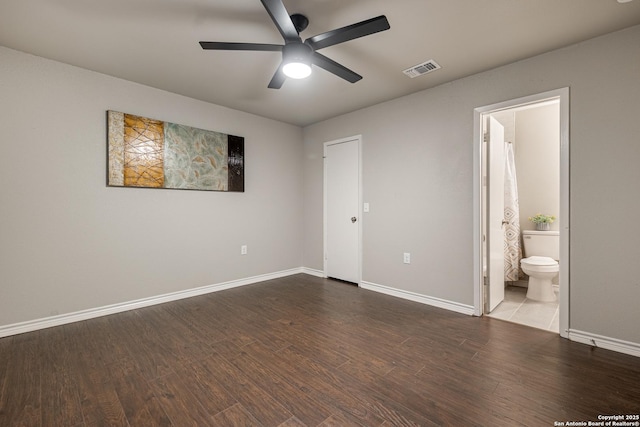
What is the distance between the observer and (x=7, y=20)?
6.65 feet

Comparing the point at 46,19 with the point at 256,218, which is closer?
the point at 46,19

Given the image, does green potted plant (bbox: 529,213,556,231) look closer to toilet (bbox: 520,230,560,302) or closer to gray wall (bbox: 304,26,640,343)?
toilet (bbox: 520,230,560,302)

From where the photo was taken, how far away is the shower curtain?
149 inches

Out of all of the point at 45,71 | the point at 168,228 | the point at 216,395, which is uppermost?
the point at 45,71

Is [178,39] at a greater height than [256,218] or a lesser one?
greater

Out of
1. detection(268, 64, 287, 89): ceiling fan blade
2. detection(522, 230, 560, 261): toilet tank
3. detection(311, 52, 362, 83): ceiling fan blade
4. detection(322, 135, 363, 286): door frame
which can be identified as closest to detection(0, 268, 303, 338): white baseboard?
detection(322, 135, 363, 286): door frame

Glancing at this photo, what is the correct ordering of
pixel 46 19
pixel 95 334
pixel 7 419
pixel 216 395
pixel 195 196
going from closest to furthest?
1. pixel 7 419
2. pixel 216 395
3. pixel 46 19
4. pixel 95 334
5. pixel 195 196

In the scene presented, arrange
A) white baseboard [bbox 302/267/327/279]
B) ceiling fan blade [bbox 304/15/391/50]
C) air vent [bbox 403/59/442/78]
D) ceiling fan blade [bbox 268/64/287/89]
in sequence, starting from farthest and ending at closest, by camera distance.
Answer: white baseboard [bbox 302/267/327/279], air vent [bbox 403/59/442/78], ceiling fan blade [bbox 268/64/287/89], ceiling fan blade [bbox 304/15/391/50]

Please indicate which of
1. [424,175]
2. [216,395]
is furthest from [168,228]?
[424,175]

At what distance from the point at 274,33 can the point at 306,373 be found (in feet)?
8.32

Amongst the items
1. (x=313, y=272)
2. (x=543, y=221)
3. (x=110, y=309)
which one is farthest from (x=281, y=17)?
(x=543, y=221)

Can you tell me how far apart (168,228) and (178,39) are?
2021mm

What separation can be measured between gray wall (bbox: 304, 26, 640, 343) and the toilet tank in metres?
1.65

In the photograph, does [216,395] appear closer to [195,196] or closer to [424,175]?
A: [195,196]
